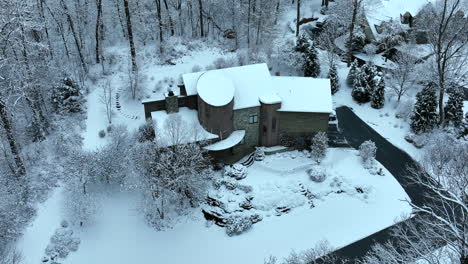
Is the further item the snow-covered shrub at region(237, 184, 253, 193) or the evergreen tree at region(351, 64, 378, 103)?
the evergreen tree at region(351, 64, 378, 103)

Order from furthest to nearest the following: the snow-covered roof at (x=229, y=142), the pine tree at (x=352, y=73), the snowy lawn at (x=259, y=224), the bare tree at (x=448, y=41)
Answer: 1. the pine tree at (x=352, y=73)
2. the bare tree at (x=448, y=41)
3. the snow-covered roof at (x=229, y=142)
4. the snowy lawn at (x=259, y=224)

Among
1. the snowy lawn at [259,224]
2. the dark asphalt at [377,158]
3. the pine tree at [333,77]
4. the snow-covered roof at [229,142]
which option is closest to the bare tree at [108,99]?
the snowy lawn at [259,224]

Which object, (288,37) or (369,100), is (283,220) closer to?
(369,100)

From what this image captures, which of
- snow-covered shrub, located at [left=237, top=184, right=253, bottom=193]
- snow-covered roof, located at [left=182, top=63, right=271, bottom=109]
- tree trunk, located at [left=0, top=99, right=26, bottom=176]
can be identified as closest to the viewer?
tree trunk, located at [left=0, top=99, right=26, bottom=176]

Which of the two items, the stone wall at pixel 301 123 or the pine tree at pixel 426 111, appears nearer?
the stone wall at pixel 301 123

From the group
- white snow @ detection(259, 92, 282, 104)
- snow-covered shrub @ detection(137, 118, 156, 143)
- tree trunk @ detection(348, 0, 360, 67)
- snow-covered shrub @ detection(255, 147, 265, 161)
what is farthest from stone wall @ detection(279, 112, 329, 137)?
tree trunk @ detection(348, 0, 360, 67)

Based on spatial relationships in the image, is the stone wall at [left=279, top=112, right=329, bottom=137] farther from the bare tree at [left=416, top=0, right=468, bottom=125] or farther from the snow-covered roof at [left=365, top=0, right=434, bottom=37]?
the snow-covered roof at [left=365, top=0, right=434, bottom=37]

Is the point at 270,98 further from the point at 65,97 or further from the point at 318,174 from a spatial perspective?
the point at 65,97

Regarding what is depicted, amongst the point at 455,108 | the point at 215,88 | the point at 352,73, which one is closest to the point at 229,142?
the point at 215,88

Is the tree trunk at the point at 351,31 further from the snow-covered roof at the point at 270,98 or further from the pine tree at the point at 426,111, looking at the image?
the snow-covered roof at the point at 270,98
